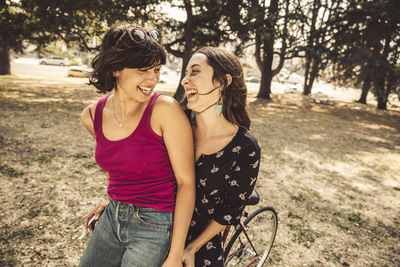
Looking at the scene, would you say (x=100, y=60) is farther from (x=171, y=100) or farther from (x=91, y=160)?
(x=91, y=160)

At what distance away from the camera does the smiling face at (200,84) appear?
5.55 ft

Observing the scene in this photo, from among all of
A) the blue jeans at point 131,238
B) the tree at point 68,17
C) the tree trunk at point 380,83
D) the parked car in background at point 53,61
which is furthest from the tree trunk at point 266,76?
the parked car in background at point 53,61

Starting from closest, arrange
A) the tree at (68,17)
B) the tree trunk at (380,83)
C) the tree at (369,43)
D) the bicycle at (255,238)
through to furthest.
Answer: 1. the bicycle at (255,238)
2. the tree at (68,17)
3. the tree at (369,43)
4. the tree trunk at (380,83)

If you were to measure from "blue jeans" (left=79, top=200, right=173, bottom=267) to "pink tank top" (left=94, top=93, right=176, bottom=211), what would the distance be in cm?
6

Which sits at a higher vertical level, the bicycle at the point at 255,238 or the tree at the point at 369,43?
the tree at the point at 369,43

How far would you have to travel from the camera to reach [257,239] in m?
2.89

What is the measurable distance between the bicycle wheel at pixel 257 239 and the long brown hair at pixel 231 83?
114cm

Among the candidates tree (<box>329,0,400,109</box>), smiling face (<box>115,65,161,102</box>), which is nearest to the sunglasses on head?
smiling face (<box>115,65,161,102</box>)

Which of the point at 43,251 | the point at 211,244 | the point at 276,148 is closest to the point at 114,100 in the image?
the point at 211,244

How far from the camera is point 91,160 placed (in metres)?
5.39

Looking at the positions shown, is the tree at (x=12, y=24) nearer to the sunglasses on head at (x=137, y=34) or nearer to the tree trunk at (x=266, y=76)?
the sunglasses on head at (x=137, y=34)

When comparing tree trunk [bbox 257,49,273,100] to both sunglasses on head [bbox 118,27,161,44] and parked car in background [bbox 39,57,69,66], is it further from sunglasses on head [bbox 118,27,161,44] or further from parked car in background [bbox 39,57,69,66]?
parked car in background [bbox 39,57,69,66]

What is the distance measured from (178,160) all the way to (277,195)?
382 centimetres

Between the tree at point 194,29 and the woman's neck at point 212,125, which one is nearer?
the woman's neck at point 212,125
